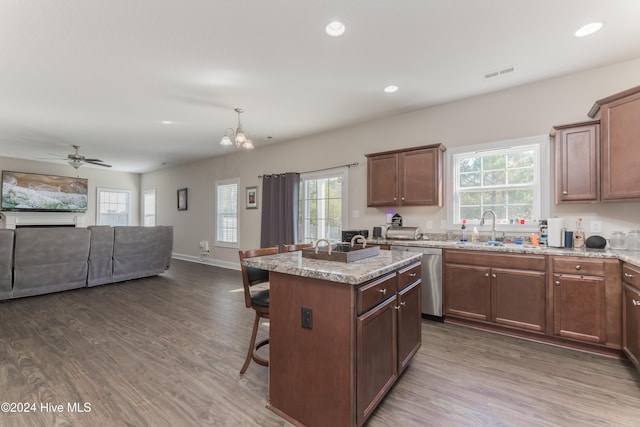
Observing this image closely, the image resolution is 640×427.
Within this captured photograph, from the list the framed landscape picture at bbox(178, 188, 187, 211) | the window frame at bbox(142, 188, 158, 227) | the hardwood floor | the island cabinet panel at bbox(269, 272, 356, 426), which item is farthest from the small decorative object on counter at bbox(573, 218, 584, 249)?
the window frame at bbox(142, 188, 158, 227)

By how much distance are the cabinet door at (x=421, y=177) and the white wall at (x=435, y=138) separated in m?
0.32

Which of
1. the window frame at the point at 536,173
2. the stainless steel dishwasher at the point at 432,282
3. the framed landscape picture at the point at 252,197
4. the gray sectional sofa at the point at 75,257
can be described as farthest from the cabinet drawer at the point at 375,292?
the gray sectional sofa at the point at 75,257

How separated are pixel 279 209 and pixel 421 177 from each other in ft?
8.91

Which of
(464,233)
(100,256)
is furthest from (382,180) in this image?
(100,256)

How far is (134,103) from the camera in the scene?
12.3 feet

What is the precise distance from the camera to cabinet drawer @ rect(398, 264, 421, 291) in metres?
1.97

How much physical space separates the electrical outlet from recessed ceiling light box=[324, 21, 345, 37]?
6.94 feet

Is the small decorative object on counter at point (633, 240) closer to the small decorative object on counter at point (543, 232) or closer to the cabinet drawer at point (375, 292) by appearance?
the small decorative object on counter at point (543, 232)

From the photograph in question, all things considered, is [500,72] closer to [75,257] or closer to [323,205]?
[323,205]

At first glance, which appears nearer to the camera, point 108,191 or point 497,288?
point 497,288

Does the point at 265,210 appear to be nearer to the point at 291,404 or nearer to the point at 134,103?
the point at 134,103

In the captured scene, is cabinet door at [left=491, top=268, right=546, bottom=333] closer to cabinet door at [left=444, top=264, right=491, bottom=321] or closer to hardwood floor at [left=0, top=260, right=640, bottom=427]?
cabinet door at [left=444, top=264, right=491, bottom=321]

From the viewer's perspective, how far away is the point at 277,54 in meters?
2.65

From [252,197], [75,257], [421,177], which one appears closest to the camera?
[421,177]
